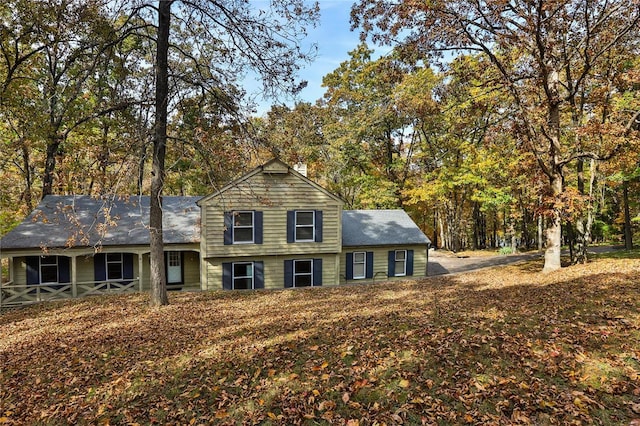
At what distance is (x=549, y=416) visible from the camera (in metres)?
4.09

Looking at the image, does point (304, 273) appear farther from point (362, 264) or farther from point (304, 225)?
point (362, 264)

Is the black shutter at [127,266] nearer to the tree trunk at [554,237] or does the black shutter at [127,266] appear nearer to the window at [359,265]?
the window at [359,265]

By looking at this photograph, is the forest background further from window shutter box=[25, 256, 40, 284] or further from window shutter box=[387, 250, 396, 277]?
window shutter box=[387, 250, 396, 277]

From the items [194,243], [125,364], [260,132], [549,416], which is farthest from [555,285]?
[194,243]

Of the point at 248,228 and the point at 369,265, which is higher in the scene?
the point at 248,228

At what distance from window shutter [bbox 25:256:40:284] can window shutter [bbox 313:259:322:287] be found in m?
12.4

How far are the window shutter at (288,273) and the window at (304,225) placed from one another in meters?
1.28

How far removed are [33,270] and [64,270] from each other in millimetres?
1127

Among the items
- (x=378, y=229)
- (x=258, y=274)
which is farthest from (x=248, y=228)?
(x=378, y=229)

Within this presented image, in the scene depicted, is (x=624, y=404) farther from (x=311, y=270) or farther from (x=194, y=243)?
(x=194, y=243)

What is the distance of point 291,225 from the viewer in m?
17.1

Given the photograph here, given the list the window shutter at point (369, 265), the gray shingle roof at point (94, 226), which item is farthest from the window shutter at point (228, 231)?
the window shutter at point (369, 265)

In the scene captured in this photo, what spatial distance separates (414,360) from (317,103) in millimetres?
29754

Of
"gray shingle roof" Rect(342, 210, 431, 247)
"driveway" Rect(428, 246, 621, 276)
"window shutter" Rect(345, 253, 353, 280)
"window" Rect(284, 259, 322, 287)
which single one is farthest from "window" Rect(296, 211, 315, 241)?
"driveway" Rect(428, 246, 621, 276)
